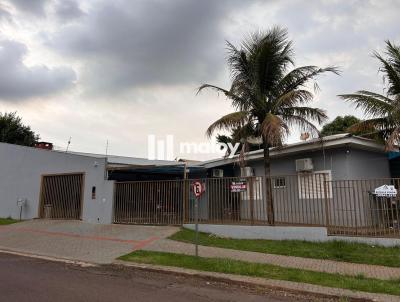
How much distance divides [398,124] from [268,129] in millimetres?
4366

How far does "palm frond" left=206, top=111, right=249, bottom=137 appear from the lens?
14.2 metres

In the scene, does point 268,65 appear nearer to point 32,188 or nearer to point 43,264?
point 43,264

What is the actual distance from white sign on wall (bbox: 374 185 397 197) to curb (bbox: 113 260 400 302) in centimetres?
514

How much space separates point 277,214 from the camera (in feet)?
48.1

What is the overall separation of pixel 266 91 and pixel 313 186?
3.93m

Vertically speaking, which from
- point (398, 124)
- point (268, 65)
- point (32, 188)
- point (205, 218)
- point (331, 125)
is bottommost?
point (205, 218)

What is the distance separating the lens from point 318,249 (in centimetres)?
1145

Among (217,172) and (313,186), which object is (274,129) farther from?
(217,172)

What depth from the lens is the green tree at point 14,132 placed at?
1358 inches

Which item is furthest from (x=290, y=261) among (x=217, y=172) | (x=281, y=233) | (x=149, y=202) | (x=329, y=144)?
(x=217, y=172)

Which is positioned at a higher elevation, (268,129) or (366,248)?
(268,129)

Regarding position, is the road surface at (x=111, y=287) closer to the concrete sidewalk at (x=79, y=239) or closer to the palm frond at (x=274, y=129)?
the concrete sidewalk at (x=79, y=239)

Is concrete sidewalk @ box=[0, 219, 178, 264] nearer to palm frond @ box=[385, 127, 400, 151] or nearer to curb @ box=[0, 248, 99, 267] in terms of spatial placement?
curb @ box=[0, 248, 99, 267]

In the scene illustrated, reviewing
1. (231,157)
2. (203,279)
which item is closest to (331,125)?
(231,157)
